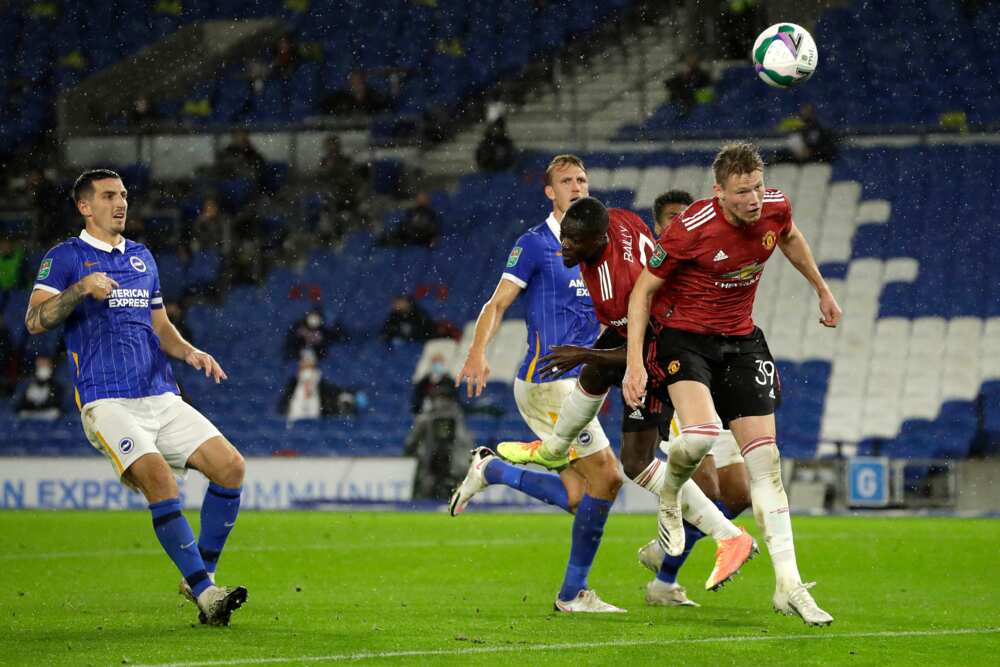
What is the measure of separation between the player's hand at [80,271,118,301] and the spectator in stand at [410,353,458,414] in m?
13.1

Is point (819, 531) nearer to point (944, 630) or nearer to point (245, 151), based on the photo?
point (944, 630)

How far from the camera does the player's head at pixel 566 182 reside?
8906 millimetres

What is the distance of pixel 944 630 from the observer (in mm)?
7539

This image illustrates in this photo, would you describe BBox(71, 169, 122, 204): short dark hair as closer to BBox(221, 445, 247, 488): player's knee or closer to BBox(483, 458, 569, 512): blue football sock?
BBox(221, 445, 247, 488): player's knee

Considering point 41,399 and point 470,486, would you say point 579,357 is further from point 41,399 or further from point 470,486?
point 41,399

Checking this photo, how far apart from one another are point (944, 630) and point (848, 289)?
57.0 feet

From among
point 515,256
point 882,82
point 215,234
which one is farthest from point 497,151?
point 515,256

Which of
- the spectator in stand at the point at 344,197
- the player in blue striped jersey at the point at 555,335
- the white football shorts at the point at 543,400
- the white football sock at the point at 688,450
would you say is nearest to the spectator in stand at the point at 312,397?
the spectator in stand at the point at 344,197

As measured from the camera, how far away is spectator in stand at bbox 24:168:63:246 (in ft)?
86.8

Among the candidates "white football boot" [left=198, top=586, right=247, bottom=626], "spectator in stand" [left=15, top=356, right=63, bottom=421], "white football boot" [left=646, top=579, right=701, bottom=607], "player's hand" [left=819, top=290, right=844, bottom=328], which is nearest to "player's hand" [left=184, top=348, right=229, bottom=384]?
"white football boot" [left=198, top=586, right=247, bottom=626]

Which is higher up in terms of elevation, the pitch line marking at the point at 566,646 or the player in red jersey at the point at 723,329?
the player in red jersey at the point at 723,329

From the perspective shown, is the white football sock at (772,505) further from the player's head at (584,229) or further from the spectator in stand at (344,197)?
the spectator in stand at (344,197)

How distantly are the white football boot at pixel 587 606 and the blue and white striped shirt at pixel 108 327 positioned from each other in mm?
2476

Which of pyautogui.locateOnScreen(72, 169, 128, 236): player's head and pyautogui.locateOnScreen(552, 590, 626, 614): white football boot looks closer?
pyautogui.locateOnScreen(72, 169, 128, 236): player's head
